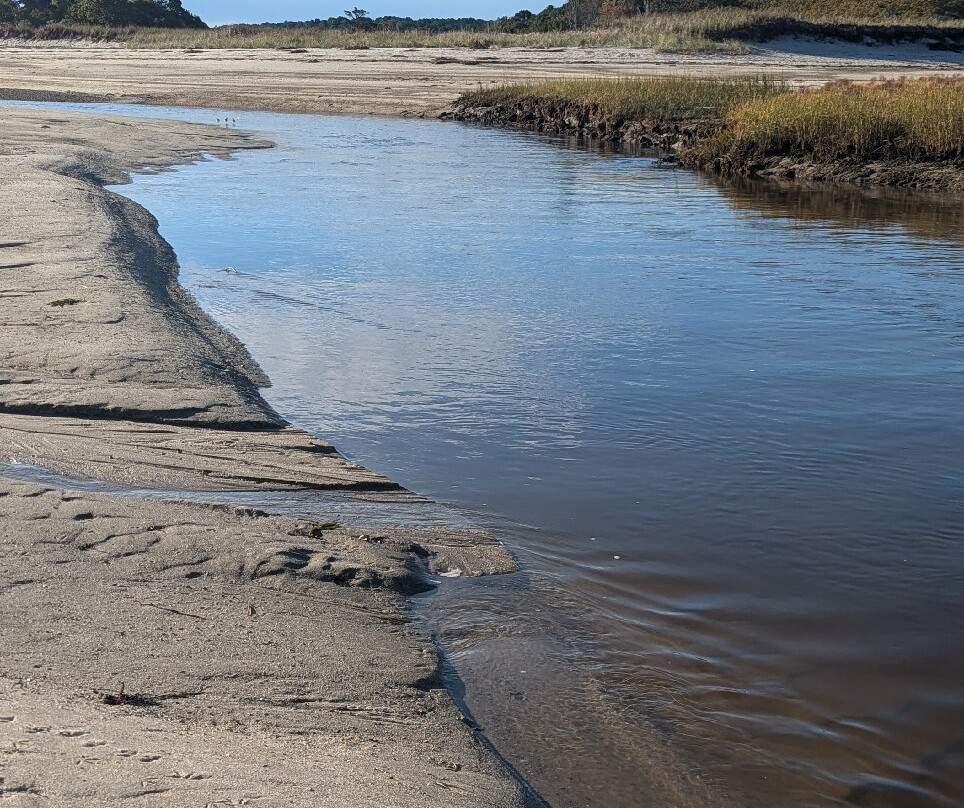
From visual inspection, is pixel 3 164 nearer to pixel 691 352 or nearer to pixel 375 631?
pixel 691 352

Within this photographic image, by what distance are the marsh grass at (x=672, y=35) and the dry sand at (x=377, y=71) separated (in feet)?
3.59

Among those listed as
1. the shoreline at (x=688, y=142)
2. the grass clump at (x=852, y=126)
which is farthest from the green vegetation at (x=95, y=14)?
the grass clump at (x=852, y=126)

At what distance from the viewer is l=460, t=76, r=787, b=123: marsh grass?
24.8 metres

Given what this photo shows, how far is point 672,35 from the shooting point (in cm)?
4531

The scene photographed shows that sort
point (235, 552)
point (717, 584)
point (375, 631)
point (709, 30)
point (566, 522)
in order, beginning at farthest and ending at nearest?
1. point (709, 30)
2. point (566, 522)
3. point (717, 584)
4. point (235, 552)
5. point (375, 631)

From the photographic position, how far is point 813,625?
4.53m

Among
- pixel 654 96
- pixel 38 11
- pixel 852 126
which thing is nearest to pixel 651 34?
pixel 654 96

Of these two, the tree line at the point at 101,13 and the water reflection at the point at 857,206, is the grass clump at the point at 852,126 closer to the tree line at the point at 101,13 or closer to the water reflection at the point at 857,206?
the water reflection at the point at 857,206

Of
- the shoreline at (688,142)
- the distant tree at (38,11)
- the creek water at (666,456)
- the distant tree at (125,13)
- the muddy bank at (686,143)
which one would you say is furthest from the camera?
the distant tree at (38,11)

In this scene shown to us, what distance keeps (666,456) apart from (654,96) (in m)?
21.5

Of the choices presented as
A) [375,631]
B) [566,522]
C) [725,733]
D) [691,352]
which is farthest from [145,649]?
[691,352]

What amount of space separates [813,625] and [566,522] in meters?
1.29

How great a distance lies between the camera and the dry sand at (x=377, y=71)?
3475 centimetres

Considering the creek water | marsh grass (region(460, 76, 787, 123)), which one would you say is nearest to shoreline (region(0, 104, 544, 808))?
the creek water
